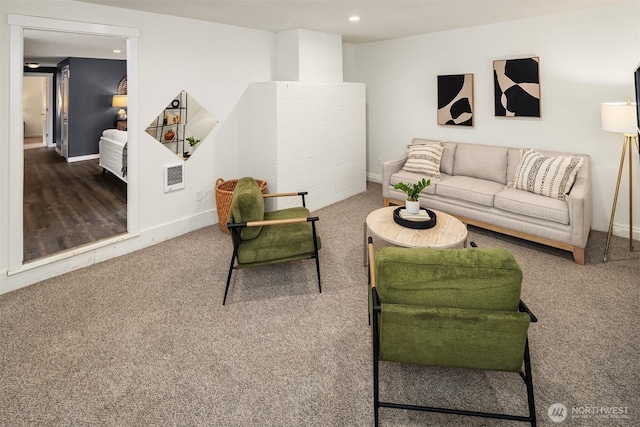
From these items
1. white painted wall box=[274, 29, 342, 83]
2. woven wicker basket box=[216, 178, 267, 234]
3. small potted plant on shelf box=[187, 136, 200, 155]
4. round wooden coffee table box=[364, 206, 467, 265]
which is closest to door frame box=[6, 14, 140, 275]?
small potted plant on shelf box=[187, 136, 200, 155]

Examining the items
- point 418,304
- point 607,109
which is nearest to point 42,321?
point 418,304

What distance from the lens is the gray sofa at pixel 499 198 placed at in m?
3.46

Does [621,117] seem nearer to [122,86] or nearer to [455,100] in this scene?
[455,100]

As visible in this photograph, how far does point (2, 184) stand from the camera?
295 cm

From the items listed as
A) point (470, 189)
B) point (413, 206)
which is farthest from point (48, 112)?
point (470, 189)

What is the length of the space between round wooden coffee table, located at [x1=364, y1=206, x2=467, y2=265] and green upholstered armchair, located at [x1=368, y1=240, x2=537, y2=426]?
1114 millimetres

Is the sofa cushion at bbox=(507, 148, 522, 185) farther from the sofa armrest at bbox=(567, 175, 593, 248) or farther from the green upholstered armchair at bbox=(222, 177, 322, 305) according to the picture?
the green upholstered armchair at bbox=(222, 177, 322, 305)

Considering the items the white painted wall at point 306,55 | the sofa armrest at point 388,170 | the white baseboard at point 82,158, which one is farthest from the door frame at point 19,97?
the sofa armrest at point 388,170

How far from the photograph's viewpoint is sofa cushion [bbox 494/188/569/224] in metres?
3.50

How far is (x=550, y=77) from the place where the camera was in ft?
14.0

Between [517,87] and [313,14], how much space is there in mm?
2541

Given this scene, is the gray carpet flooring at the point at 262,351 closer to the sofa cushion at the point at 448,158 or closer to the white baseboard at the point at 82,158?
the white baseboard at the point at 82,158

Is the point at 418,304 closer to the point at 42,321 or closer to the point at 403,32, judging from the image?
the point at 42,321

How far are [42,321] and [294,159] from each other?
3004 mm
